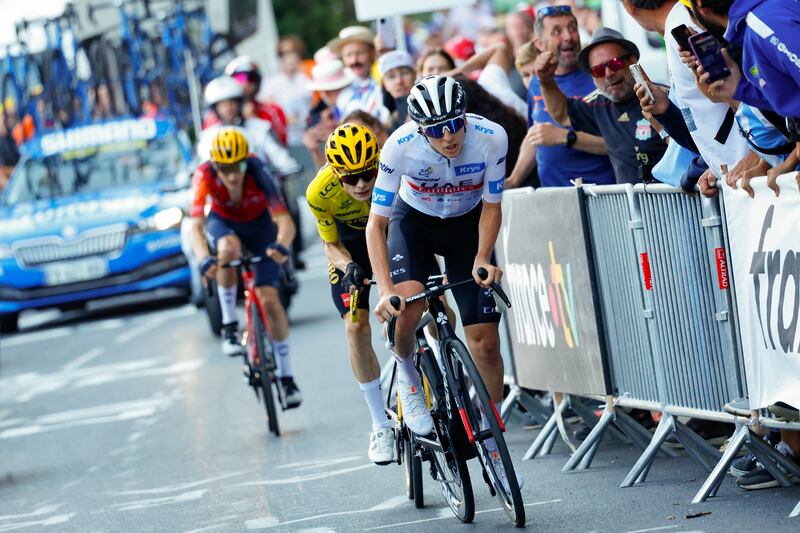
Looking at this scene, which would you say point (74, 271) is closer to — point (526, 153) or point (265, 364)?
point (265, 364)

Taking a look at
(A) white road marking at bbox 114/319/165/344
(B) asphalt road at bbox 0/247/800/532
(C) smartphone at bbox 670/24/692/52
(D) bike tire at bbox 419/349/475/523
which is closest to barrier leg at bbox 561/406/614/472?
(B) asphalt road at bbox 0/247/800/532

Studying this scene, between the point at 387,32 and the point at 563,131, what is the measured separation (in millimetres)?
6286

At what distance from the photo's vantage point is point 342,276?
8.82 m

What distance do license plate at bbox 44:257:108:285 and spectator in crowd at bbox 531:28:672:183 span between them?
11163 mm

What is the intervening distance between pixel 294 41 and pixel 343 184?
1914 cm

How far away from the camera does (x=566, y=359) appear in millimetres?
8828

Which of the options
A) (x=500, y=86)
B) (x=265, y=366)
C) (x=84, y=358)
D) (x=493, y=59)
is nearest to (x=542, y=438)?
(x=265, y=366)

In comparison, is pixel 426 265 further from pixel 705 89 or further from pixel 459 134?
pixel 705 89

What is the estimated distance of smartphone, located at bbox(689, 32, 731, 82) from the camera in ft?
21.0

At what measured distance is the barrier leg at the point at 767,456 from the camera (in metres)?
7.07

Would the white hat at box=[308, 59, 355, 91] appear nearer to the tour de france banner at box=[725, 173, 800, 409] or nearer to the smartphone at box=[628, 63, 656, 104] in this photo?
the smartphone at box=[628, 63, 656, 104]

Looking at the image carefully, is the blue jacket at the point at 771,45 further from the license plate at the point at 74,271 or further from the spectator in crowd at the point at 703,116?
Result: the license plate at the point at 74,271

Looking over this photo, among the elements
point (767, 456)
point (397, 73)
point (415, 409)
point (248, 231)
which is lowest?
point (767, 456)

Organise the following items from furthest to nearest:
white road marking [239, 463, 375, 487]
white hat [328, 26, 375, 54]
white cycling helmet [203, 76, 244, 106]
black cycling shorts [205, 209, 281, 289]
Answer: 1. white hat [328, 26, 375, 54]
2. white cycling helmet [203, 76, 244, 106]
3. black cycling shorts [205, 209, 281, 289]
4. white road marking [239, 463, 375, 487]
